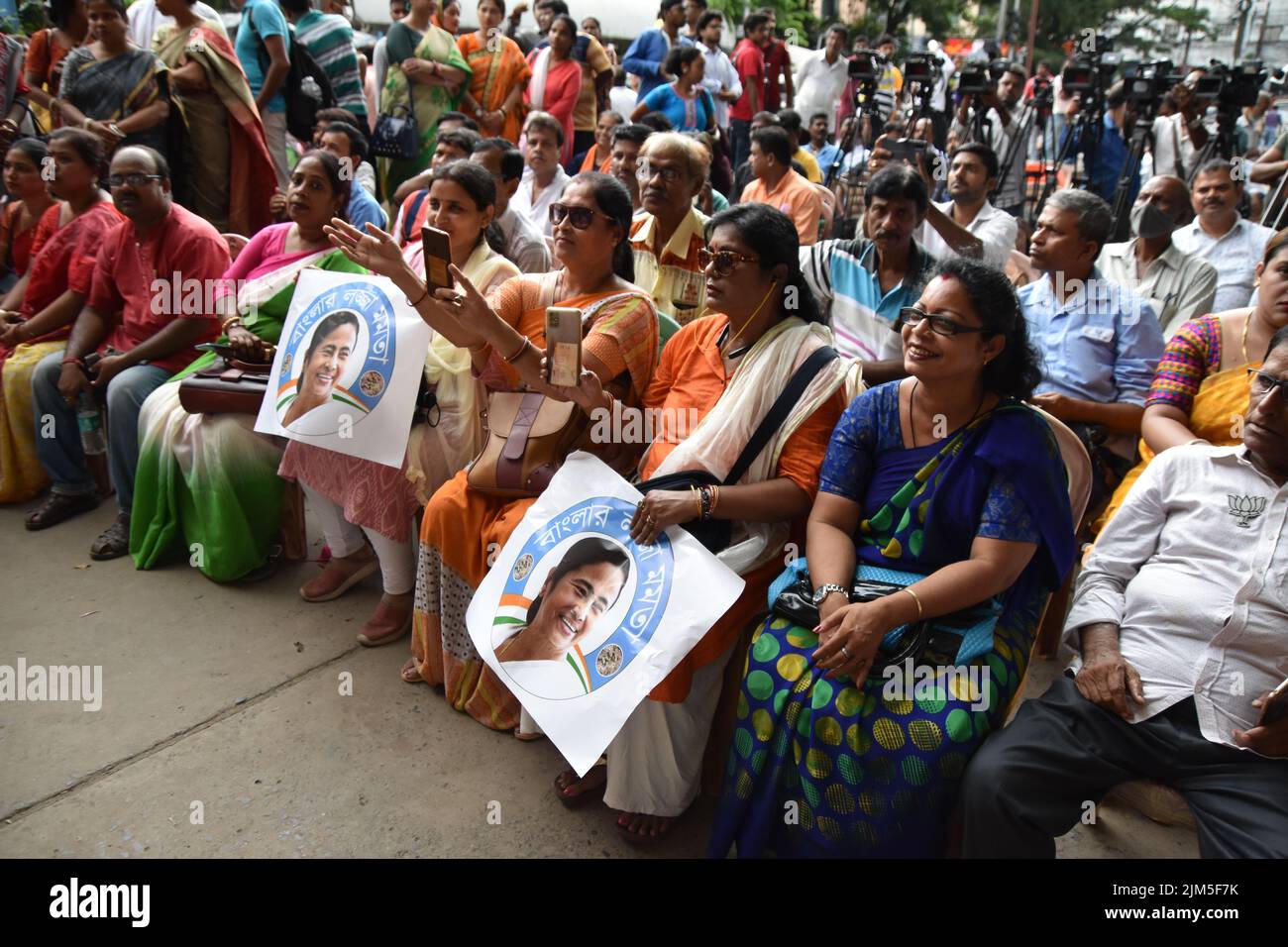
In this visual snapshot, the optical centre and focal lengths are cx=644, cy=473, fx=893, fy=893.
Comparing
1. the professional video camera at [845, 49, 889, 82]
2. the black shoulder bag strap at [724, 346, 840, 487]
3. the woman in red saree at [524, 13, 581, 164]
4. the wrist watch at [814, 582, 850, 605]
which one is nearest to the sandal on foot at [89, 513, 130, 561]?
the black shoulder bag strap at [724, 346, 840, 487]

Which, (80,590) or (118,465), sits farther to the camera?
(118,465)

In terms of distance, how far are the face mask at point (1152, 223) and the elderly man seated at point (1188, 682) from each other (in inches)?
72.3

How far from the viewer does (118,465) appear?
3.70 m

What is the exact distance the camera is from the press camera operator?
21.9 feet

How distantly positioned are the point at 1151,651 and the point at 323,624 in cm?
255

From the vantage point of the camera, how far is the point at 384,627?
10.0 feet

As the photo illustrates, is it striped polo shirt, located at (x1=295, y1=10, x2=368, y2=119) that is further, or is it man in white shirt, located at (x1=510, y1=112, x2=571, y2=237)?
striped polo shirt, located at (x1=295, y1=10, x2=368, y2=119)

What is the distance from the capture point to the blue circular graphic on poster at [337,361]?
291cm

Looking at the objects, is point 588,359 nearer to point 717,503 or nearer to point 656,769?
point 717,503

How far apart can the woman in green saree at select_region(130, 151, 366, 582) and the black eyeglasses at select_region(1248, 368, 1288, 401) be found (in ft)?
9.41

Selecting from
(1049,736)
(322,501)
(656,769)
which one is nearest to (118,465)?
(322,501)

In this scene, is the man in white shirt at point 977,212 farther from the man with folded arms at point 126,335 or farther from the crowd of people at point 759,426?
the man with folded arms at point 126,335

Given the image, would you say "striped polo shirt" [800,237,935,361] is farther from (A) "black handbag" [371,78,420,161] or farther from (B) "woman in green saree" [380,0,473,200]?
(B) "woman in green saree" [380,0,473,200]

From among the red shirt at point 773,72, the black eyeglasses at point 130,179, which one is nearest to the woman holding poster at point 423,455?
the black eyeglasses at point 130,179
